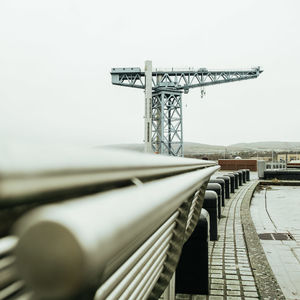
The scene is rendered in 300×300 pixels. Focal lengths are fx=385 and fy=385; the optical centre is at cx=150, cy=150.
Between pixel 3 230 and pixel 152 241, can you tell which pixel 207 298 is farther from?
pixel 3 230

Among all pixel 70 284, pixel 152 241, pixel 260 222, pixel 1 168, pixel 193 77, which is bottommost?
pixel 260 222

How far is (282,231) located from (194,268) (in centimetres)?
417

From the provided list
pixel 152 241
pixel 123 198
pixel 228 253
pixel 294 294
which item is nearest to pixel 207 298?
pixel 294 294

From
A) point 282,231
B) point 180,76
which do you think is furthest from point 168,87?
point 282,231

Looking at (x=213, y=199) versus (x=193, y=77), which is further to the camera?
(x=193, y=77)

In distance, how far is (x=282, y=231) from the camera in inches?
288

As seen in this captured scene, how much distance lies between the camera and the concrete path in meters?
4.43

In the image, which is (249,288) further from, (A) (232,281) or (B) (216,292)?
(B) (216,292)

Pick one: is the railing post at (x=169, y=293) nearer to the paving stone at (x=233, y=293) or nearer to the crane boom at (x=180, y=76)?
the paving stone at (x=233, y=293)

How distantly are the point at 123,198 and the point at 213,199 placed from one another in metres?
5.55

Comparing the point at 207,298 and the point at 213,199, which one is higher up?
the point at 213,199

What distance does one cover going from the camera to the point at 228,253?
5.24 metres

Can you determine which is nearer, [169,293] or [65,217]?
[65,217]

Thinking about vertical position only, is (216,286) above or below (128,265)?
below
